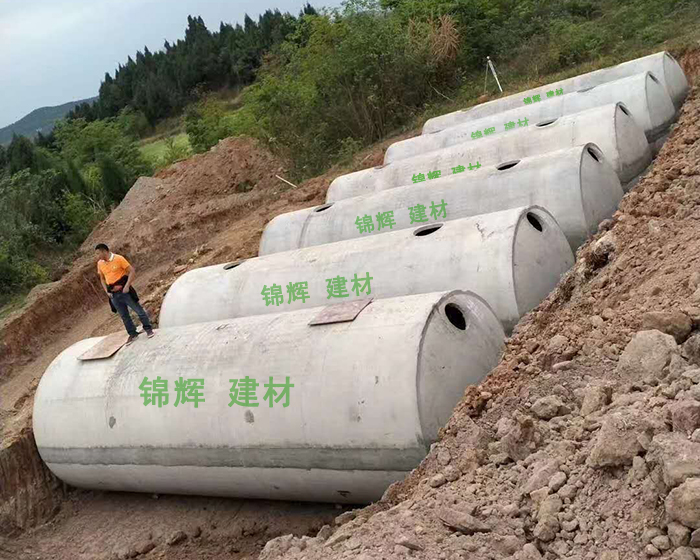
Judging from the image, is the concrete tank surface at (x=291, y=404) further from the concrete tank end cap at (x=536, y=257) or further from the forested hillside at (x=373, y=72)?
the forested hillside at (x=373, y=72)

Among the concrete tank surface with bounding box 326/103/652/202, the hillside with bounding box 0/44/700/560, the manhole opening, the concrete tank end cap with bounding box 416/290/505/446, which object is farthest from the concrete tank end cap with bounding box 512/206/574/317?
the concrete tank surface with bounding box 326/103/652/202

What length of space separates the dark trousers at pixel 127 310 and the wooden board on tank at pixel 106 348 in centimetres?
15

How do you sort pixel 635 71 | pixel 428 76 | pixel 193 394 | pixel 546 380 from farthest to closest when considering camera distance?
pixel 428 76, pixel 635 71, pixel 193 394, pixel 546 380

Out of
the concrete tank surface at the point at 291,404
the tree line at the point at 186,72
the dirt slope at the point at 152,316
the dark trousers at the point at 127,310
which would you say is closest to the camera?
the concrete tank surface at the point at 291,404

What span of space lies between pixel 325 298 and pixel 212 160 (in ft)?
44.3

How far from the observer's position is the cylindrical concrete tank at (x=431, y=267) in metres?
6.48

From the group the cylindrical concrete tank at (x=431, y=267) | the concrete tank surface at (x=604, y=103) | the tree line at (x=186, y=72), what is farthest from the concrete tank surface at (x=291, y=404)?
the tree line at (x=186, y=72)

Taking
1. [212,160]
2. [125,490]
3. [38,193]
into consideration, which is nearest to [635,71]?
[125,490]

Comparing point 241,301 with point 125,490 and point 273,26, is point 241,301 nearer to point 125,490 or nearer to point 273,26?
point 125,490

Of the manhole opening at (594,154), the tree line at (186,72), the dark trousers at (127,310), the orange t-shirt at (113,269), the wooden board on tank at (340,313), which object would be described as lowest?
the wooden board on tank at (340,313)

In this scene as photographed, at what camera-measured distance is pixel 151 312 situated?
11.6m

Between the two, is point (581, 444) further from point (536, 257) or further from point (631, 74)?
point (631, 74)

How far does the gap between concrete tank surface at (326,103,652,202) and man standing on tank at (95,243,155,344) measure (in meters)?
4.04

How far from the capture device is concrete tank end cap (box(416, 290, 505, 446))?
507 cm
